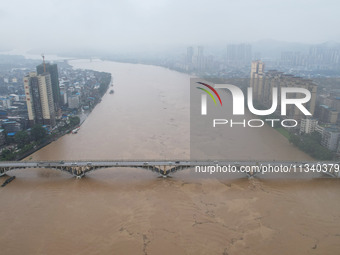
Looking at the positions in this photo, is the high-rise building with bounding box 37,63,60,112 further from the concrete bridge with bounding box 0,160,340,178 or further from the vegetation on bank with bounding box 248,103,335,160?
the vegetation on bank with bounding box 248,103,335,160

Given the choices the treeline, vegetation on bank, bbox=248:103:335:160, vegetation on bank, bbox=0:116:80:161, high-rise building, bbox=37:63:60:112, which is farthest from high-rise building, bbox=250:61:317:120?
high-rise building, bbox=37:63:60:112

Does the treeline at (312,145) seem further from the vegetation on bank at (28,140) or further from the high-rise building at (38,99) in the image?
the high-rise building at (38,99)

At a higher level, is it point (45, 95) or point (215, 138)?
point (45, 95)

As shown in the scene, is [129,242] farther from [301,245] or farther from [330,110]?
[330,110]

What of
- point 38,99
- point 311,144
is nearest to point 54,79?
point 38,99

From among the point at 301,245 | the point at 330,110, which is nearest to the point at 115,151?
the point at 301,245

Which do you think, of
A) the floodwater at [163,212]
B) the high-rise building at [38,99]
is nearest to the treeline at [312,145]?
the floodwater at [163,212]
